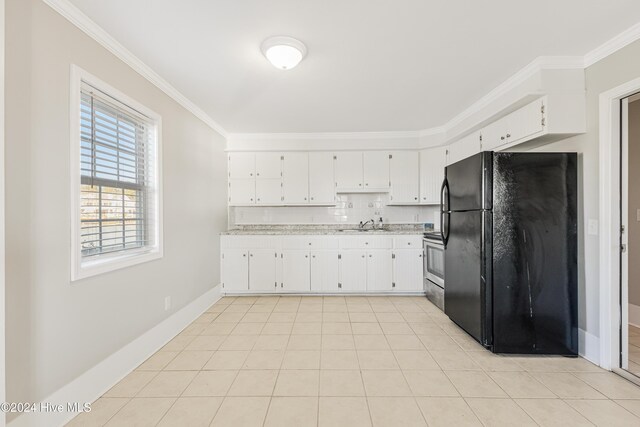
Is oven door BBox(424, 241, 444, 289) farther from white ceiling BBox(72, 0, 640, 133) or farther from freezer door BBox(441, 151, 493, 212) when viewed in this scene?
white ceiling BBox(72, 0, 640, 133)

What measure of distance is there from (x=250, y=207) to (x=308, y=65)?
108 inches

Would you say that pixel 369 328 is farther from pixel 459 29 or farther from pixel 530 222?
pixel 459 29

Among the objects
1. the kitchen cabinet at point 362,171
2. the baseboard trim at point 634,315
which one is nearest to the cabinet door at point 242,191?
the kitchen cabinet at point 362,171

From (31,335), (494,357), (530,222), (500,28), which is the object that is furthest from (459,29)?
(31,335)

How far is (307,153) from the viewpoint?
4270 millimetres

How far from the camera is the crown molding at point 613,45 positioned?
1.87 meters

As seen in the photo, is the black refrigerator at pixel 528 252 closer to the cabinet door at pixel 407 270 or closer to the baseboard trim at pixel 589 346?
the baseboard trim at pixel 589 346

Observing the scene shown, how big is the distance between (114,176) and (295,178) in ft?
8.19

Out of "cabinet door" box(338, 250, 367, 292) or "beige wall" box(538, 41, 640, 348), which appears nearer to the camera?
"beige wall" box(538, 41, 640, 348)

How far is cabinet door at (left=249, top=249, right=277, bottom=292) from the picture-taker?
4004 millimetres

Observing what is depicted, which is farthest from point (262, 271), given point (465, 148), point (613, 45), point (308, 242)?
point (613, 45)

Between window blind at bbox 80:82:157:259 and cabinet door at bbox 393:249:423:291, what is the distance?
3.04 metres

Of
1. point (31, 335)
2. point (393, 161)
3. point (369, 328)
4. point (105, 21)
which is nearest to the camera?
point (31, 335)

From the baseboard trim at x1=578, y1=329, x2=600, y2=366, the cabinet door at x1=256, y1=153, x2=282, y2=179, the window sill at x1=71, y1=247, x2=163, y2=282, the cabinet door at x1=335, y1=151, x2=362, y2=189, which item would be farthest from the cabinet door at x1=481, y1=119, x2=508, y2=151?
the window sill at x1=71, y1=247, x2=163, y2=282
